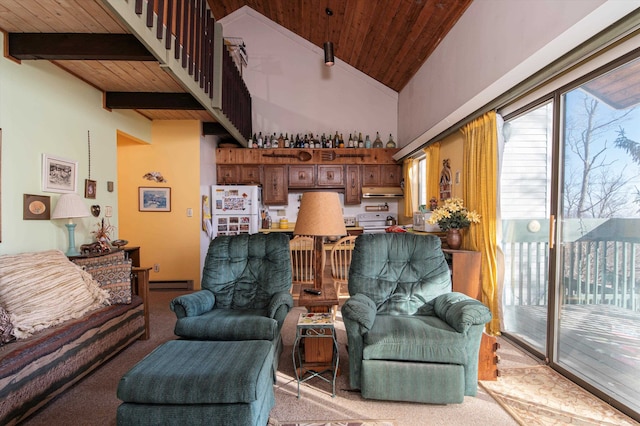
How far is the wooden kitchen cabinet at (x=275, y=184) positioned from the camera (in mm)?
6117

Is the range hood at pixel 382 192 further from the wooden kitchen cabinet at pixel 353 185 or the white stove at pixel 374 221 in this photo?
the white stove at pixel 374 221

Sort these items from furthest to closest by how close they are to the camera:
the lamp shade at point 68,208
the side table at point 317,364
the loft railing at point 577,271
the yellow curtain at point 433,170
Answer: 1. the yellow curtain at point 433,170
2. the lamp shade at point 68,208
3. the side table at point 317,364
4. the loft railing at point 577,271

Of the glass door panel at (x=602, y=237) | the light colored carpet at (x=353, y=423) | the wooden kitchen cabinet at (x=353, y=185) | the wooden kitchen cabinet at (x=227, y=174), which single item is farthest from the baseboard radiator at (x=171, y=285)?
the glass door panel at (x=602, y=237)

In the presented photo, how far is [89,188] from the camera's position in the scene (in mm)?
3373

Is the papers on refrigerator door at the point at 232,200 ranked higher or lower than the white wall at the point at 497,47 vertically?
lower

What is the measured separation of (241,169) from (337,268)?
3.29 m

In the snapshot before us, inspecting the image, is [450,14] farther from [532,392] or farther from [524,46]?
[532,392]

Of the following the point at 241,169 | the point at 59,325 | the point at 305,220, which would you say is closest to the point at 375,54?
the point at 241,169

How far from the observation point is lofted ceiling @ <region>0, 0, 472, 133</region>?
2.33m

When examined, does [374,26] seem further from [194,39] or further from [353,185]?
[194,39]

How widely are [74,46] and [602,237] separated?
417 centimetres

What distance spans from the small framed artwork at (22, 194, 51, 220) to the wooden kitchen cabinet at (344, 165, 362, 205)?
4.48m

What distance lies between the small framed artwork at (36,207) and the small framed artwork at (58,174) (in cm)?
10

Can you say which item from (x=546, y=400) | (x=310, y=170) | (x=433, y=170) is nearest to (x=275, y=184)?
(x=310, y=170)
